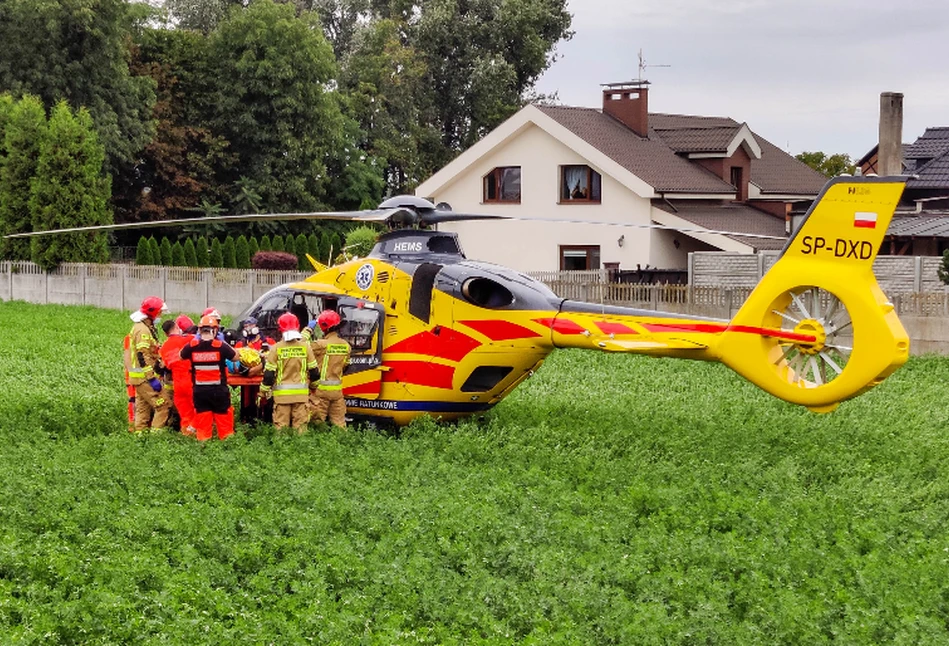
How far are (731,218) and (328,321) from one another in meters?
25.4

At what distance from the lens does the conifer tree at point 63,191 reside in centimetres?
4006

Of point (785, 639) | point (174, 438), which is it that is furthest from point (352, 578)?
point (174, 438)

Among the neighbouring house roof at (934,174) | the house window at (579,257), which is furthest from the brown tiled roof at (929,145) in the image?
the house window at (579,257)

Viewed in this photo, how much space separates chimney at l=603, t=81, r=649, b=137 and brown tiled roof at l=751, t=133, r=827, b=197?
443cm

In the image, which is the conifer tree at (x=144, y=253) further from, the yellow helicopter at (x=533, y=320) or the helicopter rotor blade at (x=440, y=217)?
the helicopter rotor blade at (x=440, y=217)

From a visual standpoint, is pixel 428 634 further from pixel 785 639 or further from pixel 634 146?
pixel 634 146

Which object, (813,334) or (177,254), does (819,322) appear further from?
(177,254)

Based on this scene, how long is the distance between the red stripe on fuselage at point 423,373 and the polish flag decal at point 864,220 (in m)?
5.24

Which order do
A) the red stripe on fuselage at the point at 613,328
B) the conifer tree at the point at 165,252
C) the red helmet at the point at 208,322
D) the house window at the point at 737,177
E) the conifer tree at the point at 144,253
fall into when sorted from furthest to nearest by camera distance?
the conifer tree at the point at 144,253 → the conifer tree at the point at 165,252 → the house window at the point at 737,177 → the red helmet at the point at 208,322 → the red stripe on fuselage at the point at 613,328

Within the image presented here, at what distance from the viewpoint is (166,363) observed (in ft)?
52.3


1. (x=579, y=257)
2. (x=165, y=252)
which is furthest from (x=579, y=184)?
(x=165, y=252)

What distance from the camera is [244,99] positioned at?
176 ft

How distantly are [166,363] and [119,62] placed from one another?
3683cm

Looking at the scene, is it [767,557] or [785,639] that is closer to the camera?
[785,639]
